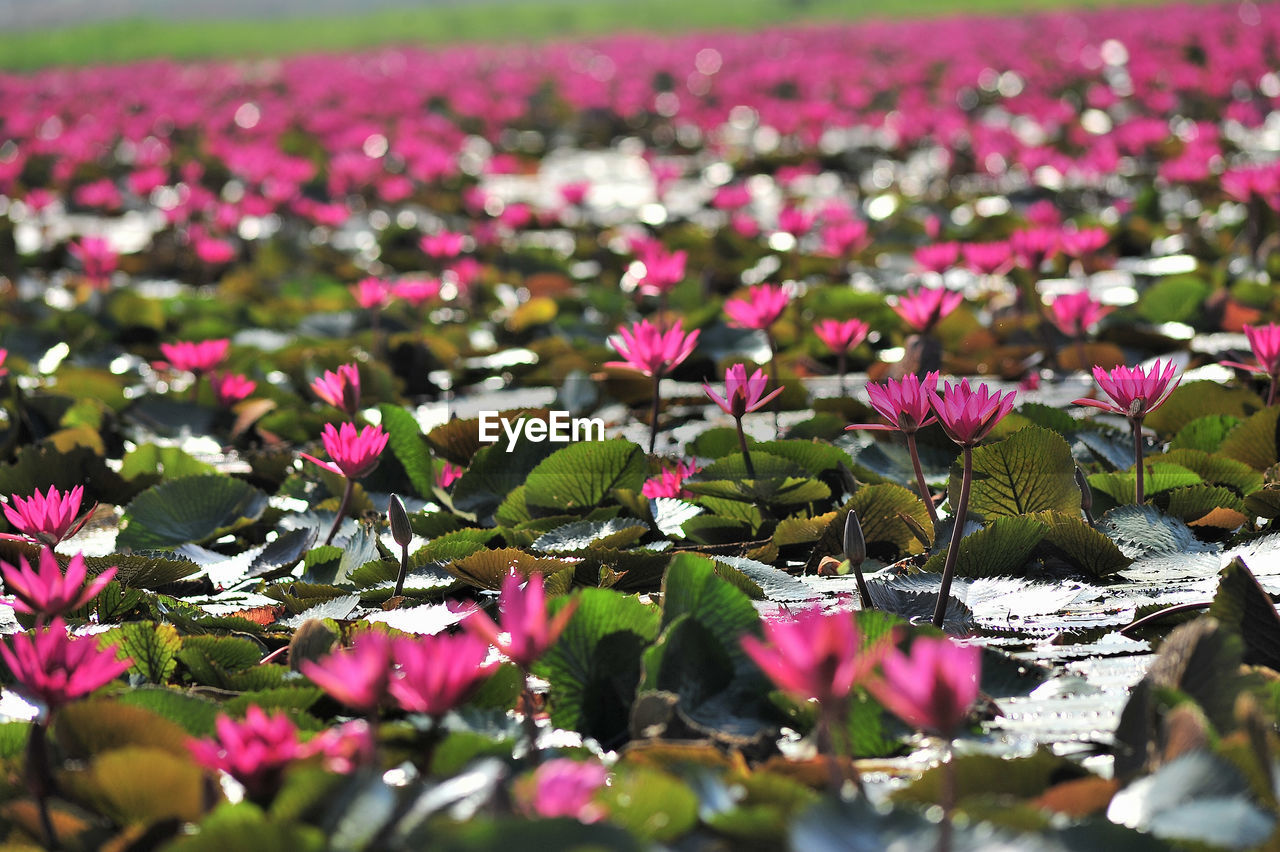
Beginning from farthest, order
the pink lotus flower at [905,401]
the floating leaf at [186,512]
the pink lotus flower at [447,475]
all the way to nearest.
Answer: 1. the pink lotus flower at [447,475]
2. the floating leaf at [186,512]
3. the pink lotus flower at [905,401]

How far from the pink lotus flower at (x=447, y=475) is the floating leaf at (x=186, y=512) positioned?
341 mm

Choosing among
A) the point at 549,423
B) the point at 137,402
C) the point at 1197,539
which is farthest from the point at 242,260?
the point at 1197,539

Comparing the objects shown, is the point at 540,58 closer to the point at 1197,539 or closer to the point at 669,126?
the point at 669,126

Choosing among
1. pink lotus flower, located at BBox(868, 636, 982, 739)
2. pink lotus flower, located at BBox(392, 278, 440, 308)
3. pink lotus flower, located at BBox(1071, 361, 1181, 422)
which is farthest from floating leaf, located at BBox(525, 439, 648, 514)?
pink lotus flower, located at BBox(392, 278, 440, 308)

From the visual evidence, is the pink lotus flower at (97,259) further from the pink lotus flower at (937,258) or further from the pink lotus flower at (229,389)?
the pink lotus flower at (937,258)

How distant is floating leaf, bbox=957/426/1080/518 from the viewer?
1.97m

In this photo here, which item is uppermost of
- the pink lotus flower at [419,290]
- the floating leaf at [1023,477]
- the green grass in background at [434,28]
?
the green grass in background at [434,28]

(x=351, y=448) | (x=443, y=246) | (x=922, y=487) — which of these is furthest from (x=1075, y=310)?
(x=443, y=246)

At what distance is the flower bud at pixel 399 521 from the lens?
173cm

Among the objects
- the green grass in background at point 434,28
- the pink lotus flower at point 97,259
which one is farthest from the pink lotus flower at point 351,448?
the green grass in background at point 434,28

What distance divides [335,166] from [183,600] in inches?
214

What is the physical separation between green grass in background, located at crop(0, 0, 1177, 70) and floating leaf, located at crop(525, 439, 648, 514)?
2177cm

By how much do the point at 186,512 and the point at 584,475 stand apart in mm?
730

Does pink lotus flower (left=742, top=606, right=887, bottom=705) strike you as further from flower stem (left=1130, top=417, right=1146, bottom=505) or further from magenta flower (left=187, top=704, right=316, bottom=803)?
flower stem (left=1130, top=417, right=1146, bottom=505)
